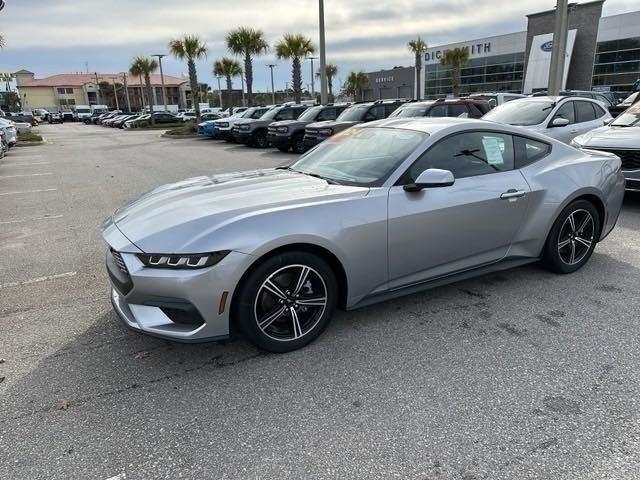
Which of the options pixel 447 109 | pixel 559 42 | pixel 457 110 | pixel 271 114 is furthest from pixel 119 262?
pixel 271 114

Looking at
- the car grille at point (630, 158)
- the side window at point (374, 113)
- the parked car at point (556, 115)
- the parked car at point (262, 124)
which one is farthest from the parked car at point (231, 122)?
the car grille at point (630, 158)

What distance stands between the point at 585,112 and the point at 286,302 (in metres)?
9.49

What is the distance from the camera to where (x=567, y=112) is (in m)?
9.73

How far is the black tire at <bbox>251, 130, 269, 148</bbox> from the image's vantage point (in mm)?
19703

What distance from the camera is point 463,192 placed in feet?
12.3

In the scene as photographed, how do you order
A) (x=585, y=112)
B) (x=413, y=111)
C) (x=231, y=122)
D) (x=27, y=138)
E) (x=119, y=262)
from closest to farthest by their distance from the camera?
(x=119, y=262)
(x=585, y=112)
(x=413, y=111)
(x=231, y=122)
(x=27, y=138)

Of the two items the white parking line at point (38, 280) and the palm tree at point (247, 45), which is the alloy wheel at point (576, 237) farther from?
the palm tree at point (247, 45)

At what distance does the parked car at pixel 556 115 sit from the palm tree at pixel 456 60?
38.1 meters

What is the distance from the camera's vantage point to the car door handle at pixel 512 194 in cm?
395

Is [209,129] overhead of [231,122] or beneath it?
beneath

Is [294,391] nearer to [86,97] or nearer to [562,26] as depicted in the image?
[562,26]

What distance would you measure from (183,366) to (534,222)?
3.16m

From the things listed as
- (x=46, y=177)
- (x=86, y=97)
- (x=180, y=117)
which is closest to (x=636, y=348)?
(x=46, y=177)

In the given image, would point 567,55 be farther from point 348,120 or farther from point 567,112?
point 567,112
